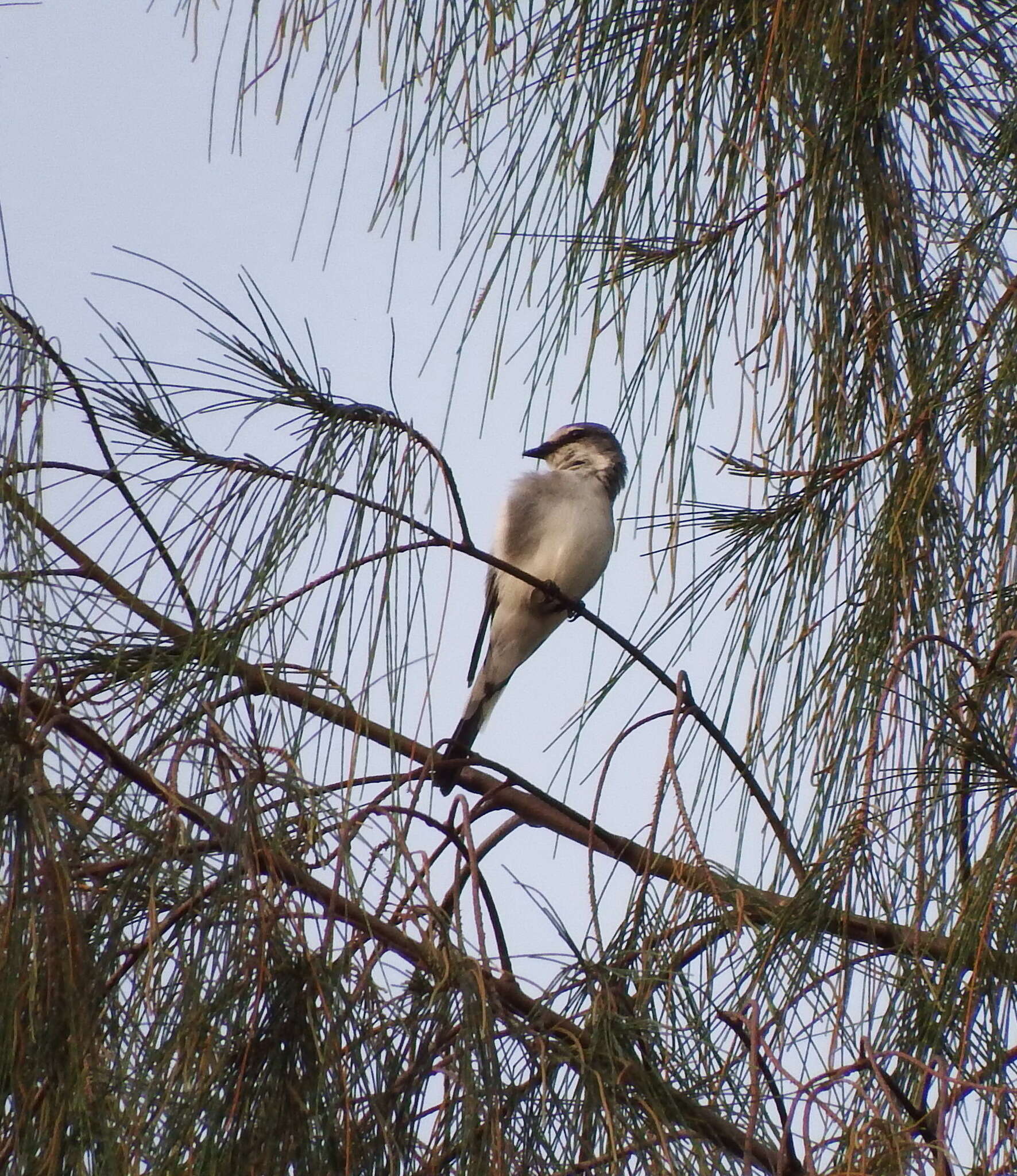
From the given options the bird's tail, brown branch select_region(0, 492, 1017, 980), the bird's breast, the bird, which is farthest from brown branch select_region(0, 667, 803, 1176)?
the bird's tail

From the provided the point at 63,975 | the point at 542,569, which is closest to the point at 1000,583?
the point at 63,975

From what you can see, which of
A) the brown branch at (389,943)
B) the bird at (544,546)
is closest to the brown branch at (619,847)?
the brown branch at (389,943)

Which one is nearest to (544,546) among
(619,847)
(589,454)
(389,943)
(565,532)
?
(565,532)

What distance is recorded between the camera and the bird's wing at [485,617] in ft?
12.2

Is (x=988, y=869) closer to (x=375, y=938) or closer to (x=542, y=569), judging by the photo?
(x=375, y=938)

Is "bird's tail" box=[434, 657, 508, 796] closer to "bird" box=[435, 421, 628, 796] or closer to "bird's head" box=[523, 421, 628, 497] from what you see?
"bird" box=[435, 421, 628, 796]

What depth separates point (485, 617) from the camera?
377 centimetres

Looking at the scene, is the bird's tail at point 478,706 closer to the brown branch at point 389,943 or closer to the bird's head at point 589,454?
the bird's head at point 589,454

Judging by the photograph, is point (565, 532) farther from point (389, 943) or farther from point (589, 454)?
point (389, 943)

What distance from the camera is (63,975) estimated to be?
4.74 ft

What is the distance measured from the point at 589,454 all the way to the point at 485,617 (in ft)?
1.50

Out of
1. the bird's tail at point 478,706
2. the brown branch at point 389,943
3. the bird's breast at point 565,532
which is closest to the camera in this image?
the brown branch at point 389,943

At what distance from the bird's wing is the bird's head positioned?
309 millimetres

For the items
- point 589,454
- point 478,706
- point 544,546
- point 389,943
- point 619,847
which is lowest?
point 389,943
